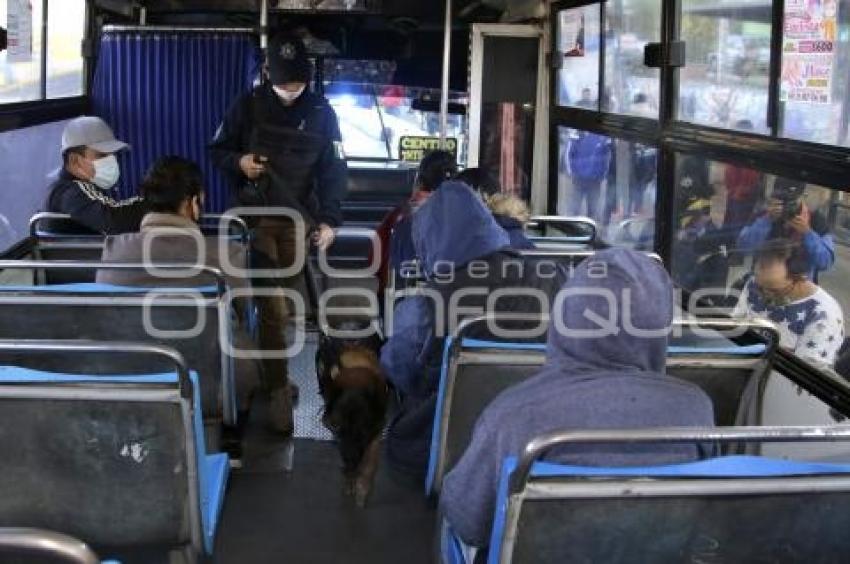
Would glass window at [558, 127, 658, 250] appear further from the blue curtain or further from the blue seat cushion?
the blue seat cushion

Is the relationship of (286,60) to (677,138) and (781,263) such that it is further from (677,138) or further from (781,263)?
(781,263)

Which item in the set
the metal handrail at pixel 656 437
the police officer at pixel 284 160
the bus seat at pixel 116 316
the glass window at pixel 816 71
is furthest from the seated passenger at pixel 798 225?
the police officer at pixel 284 160

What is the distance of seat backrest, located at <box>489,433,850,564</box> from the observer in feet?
5.30

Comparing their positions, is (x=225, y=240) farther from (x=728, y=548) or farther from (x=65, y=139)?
(x=728, y=548)

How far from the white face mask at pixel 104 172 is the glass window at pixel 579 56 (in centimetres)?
248

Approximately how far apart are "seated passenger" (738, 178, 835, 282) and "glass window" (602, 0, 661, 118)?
1.10 m

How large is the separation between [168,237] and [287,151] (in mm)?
1202

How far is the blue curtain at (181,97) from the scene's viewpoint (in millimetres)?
5742

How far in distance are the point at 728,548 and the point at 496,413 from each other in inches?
19.5

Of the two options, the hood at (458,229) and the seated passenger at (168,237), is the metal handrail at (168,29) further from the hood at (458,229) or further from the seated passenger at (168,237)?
the hood at (458,229)

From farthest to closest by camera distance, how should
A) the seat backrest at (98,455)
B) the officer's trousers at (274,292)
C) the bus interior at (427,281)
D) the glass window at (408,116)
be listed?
1. the glass window at (408,116)
2. the officer's trousers at (274,292)
3. the seat backrest at (98,455)
4. the bus interior at (427,281)

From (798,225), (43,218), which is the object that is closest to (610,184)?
(798,225)

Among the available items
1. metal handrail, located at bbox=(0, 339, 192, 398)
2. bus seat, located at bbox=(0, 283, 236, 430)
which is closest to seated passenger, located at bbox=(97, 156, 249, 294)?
bus seat, located at bbox=(0, 283, 236, 430)

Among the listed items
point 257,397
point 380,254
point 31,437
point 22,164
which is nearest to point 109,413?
point 31,437
